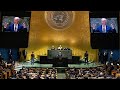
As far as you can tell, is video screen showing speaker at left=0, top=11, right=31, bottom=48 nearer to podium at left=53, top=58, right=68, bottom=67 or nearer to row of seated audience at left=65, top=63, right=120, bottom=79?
podium at left=53, top=58, right=68, bottom=67

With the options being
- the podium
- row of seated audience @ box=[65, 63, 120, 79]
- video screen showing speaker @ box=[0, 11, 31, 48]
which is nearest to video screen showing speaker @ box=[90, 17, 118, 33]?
the podium

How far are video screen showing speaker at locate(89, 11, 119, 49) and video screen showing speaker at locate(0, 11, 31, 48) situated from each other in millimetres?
3807

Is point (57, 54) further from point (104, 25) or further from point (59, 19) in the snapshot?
point (104, 25)

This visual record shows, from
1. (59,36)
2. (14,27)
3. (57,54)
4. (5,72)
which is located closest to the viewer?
(5,72)

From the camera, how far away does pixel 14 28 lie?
1616 cm

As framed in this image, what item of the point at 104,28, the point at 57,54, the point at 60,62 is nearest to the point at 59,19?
the point at 57,54

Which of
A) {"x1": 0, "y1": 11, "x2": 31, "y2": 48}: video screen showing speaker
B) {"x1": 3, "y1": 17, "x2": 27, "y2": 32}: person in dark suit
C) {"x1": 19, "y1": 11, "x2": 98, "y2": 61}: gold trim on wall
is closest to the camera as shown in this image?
{"x1": 0, "y1": 11, "x2": 31, "y2": 48}: video screen showing speaker

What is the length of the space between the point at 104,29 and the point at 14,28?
190 inches

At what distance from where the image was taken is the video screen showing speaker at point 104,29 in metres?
15.6

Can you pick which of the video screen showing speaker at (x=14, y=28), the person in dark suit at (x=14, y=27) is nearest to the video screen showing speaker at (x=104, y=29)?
the video screen showing speaker at (x=14, y=28)

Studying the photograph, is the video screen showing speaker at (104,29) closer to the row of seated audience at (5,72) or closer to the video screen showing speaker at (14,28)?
the video screen showing speaker at (14,28)

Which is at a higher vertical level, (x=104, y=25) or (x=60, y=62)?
(x=104, y=25)

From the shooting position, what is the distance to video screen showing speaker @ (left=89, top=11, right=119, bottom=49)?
15.6 m

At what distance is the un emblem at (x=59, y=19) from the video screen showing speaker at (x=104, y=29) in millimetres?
1685
